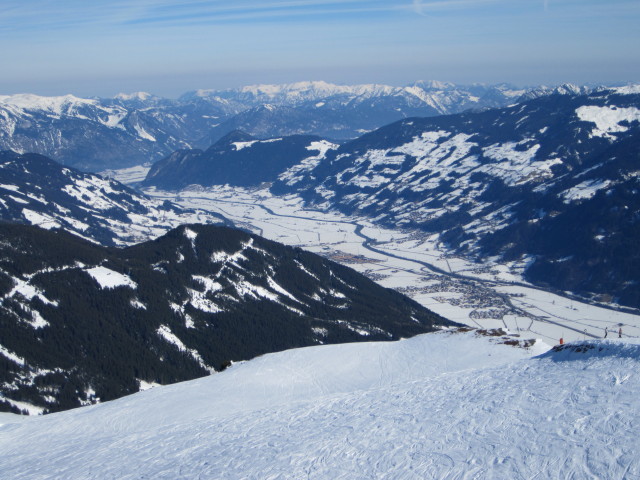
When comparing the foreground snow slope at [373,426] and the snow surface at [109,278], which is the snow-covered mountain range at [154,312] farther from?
the foreground snow slope at [373,426]

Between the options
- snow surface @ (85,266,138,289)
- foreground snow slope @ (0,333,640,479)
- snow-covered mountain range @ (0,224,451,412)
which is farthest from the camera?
snow surface @ (85,266,138,289)

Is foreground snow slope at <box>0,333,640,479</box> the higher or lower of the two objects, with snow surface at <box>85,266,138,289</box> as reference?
higher

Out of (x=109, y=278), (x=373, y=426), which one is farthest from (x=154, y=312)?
(x=373, y=426)

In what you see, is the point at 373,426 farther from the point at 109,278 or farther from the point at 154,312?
the point at 109,278

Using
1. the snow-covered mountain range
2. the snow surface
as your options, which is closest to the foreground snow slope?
the snow-covered mountain range

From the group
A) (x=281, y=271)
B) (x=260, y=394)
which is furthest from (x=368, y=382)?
(x=281, y=271)

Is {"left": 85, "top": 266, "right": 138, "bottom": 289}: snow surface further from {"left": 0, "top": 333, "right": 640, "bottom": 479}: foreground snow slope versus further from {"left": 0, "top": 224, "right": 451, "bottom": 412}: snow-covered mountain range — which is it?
{"left": 0, "top": 333, "right": 640, "bottom": 479}: foreground snow slope

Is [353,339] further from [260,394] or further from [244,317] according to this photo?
[260,394]
